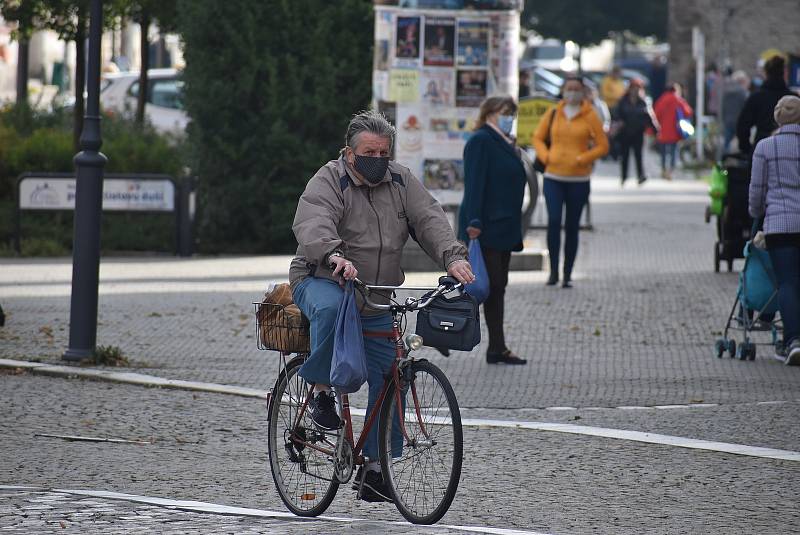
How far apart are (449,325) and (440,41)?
10.1 meters

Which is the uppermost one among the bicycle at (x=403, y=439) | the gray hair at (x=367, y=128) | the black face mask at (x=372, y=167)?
the gray hair at (x=367, y=128)

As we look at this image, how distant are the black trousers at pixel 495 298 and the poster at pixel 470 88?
5.28 m

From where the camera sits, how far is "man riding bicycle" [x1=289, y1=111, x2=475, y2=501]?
6.55 meters

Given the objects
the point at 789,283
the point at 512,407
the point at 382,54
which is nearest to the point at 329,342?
the point at 512,407

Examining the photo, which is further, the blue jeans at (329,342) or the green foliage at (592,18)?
the green foliage at (592,18)

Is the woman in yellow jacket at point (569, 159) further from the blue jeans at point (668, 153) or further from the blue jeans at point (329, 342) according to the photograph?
the blue jeans at point (668, 153)

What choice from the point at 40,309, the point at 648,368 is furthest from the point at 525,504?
the point at 40,309

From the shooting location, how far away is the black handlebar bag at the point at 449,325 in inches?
253

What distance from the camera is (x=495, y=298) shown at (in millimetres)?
11195

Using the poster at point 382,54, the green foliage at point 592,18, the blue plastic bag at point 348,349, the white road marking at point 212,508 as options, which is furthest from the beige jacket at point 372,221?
the green foliage at point 592,18

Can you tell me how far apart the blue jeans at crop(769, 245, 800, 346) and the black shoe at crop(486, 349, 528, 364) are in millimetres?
1700

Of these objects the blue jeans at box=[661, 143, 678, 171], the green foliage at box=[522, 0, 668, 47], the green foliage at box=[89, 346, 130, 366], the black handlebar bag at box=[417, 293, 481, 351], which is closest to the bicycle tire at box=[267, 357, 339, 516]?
the black handlebar bag at box=[417, 293, 481, 351]

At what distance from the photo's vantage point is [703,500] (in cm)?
704

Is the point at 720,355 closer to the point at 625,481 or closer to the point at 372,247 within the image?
the point at 625,481
